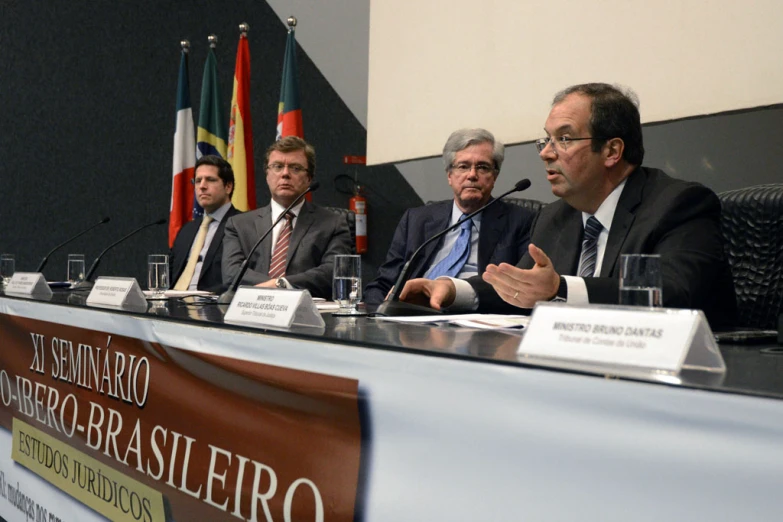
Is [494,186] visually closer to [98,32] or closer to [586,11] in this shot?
[586,11]

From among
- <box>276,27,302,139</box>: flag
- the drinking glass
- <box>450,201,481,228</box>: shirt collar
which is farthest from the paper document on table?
<box>276,27,302,139</box>: flag

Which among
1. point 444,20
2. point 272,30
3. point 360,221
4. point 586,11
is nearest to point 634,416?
point 586,11

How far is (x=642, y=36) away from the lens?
8.01 ft

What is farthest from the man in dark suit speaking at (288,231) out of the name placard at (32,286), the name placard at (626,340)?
the name placard at (626,340)

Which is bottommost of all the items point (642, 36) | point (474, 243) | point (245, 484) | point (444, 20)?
point (245, 484)

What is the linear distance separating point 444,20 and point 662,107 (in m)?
1.15

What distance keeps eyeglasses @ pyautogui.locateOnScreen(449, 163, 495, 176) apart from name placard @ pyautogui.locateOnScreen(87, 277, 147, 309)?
4.53ft

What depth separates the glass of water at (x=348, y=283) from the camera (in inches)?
64.8

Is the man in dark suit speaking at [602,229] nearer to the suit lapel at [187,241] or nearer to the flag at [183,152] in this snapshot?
the suit lapel at [187,241]

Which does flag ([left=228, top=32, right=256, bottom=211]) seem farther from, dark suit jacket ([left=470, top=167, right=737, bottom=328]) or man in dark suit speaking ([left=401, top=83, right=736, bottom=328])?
dark suit jacket ([left=470, top=167, right=737, bottom=328])

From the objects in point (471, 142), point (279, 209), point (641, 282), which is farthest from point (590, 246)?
point (279, 209)

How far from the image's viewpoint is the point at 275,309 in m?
1.27

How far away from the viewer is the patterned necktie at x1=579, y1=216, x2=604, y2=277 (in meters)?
1.85

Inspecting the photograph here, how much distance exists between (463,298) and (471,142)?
1172 mm
